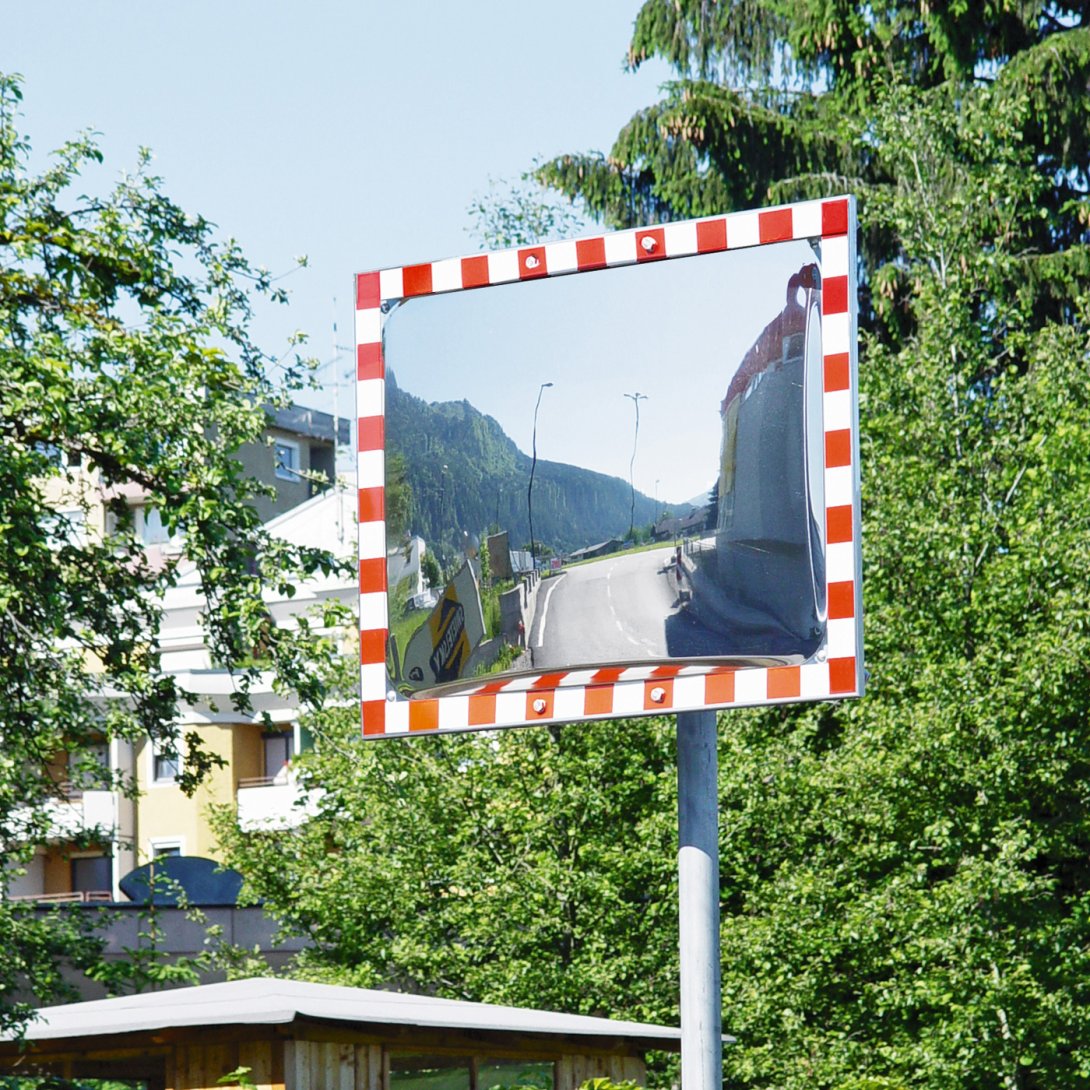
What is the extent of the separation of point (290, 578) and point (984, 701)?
9.18 metres

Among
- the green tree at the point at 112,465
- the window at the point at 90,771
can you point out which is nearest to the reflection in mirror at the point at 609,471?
the green tree at the point at 112,465

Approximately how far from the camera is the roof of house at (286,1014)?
12.1 m

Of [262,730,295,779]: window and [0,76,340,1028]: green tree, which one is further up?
[262,730,295,779]: window

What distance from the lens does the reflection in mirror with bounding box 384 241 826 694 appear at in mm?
5223

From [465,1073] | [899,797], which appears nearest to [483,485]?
[465,1073]

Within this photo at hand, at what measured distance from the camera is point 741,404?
5.35m

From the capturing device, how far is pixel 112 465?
11070mm

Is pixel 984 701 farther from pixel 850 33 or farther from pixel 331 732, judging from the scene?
pixel 850 33

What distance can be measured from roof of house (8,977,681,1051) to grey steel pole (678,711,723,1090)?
6.73m

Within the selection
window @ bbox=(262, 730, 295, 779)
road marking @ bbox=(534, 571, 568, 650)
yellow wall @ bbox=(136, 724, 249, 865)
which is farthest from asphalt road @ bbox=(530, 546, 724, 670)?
window @ bbox=(262, 730, 295, 779)

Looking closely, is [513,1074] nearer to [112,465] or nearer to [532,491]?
[112,465]

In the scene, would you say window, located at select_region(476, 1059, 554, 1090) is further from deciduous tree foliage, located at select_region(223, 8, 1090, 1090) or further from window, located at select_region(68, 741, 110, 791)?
window, located at select_region(68, 741, 110, 791)

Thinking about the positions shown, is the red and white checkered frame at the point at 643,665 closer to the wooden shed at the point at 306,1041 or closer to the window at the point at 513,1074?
the wooden shed at the point at 306,1041

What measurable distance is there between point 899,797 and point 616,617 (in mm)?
14109
